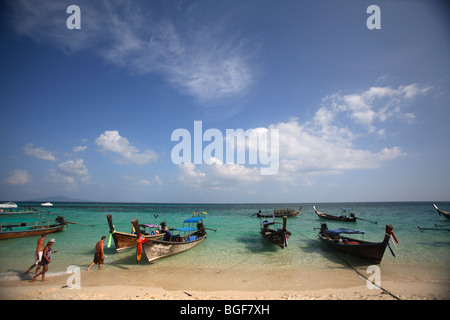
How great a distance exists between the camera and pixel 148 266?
38.8ft

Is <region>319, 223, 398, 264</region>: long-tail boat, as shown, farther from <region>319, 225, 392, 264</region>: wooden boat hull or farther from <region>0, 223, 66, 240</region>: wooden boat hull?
<region>0, 223, 66, 240</region>: wooden boat hull

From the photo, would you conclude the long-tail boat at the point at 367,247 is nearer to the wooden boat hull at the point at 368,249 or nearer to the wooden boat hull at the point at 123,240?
the wooden boat hull at the point at 368,249

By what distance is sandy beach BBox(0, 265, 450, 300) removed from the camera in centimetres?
769

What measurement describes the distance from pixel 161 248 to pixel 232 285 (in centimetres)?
603

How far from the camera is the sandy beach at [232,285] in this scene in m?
7.69

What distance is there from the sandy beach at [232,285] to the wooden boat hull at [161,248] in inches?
41.0

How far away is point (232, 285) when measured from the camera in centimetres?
927

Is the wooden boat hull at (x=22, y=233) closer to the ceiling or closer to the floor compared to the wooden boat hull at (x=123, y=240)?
closer to the floor

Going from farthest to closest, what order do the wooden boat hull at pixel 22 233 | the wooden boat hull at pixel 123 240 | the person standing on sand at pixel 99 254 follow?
1. the wooden boat hull at pixel 22 233
2. the wooden boat hull at pixel 123 240
3. the person standing on sand at pixel 99 254

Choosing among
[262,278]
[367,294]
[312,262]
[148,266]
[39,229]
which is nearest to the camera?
[367,294]

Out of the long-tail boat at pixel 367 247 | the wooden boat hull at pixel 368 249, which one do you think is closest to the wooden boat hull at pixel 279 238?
the long-tail boat at pixel 367 247
